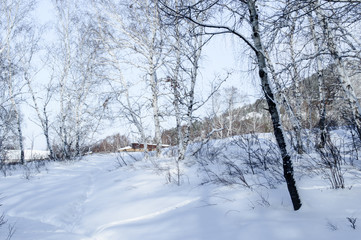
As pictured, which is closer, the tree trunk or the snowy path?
the tree trunk

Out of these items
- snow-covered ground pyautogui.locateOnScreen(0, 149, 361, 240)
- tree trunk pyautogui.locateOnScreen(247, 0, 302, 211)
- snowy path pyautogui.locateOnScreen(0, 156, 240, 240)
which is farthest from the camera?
snowy path pyautogui.locateOnScreen(0, 156, 240, 240)

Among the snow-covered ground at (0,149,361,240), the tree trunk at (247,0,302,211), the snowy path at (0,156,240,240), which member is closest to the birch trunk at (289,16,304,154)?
the tree trunk at (247,0,302,211)

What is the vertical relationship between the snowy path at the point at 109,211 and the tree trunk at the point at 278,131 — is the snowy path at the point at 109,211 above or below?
below

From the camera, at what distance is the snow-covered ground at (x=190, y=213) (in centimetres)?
154

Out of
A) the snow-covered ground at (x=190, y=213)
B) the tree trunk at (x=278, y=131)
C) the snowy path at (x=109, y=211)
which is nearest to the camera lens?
the snow-covered ground at (x=190, y=213)

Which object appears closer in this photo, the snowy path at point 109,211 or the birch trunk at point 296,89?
the snowy path at point 109,211

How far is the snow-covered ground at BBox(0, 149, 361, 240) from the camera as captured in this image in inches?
60.6

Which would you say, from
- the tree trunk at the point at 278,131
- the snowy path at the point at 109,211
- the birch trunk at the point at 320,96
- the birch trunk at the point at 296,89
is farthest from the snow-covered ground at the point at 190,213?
the birch trunk at the point at 296,89

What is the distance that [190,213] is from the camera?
6.98 feet

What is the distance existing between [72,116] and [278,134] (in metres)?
12.3

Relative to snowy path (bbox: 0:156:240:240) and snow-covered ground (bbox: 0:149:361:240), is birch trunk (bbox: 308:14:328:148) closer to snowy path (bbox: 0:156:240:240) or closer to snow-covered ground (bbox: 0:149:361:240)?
snow-covered ground (bbox: 0:149:361:240)

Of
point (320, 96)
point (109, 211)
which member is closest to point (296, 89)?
point (320, 96)

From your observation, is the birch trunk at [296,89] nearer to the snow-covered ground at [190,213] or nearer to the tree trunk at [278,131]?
the tree trunk at [278,131]

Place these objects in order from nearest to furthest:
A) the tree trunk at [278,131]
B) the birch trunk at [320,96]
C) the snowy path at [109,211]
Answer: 1. the tree trunk at [278,131]
2. the snowy path at [109,211]
3. the birch trunk at [320,96]
